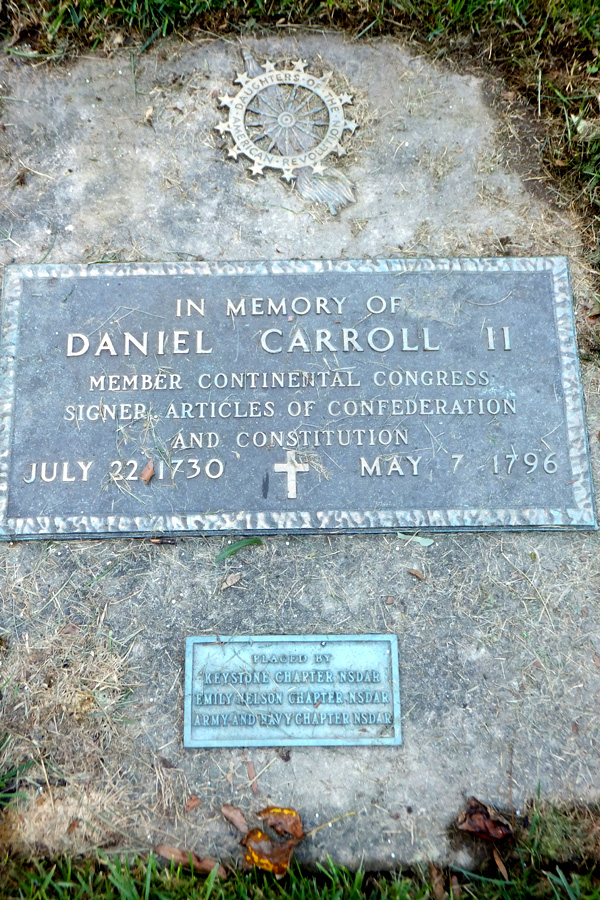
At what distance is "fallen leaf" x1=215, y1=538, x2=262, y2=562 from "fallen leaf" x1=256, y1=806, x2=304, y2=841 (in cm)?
100

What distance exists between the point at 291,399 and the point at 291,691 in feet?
4.07

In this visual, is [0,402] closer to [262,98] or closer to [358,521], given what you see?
[358,521]

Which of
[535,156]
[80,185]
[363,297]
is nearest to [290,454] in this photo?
[363,297]

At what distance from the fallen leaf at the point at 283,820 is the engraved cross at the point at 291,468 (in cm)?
125

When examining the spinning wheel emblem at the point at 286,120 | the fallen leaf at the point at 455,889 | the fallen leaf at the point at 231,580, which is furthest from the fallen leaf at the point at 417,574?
the spinning wheel emblem at the point at 286,120

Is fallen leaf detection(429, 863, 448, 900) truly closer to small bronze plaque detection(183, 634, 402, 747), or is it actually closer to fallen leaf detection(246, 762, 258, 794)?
small bronze plaque detection(183, 634, 402, 747)

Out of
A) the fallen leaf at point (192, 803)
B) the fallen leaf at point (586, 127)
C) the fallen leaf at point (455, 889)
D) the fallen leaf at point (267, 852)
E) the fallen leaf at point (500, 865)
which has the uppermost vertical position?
the fallen leaf at point (586, 127)

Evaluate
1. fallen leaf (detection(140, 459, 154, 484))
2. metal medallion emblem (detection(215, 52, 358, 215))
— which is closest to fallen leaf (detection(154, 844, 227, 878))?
fallen leaf (detection(140, 459, 154, 484))

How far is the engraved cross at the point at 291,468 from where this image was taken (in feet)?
8.65

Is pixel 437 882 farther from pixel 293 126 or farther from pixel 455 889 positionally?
pixel 293 126

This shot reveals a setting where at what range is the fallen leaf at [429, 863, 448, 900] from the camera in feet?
7.41

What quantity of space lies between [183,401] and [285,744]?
1501 mm

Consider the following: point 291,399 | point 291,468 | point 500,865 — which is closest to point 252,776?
point 500,865

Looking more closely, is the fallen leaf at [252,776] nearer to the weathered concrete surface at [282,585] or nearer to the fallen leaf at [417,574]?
the weathered concrete surface at [282,585]
